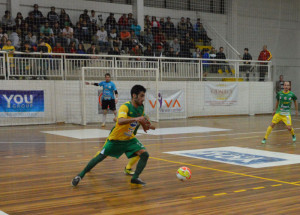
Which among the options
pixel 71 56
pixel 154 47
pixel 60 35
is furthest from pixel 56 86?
pixel 154 47

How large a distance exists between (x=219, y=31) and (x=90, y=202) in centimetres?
2574

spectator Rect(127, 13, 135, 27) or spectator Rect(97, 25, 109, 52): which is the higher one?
spectator Rect(127, 13, 135, 27)

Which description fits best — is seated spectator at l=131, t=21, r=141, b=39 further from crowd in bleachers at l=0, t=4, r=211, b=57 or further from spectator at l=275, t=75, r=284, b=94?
spectator at l=275, t=75, r=284, b=94

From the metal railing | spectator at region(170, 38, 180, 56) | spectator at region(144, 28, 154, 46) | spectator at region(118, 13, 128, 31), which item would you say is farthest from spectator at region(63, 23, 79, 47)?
spectator at region(170, 38, 180, 56)

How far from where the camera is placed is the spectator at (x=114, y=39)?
71.7 feet

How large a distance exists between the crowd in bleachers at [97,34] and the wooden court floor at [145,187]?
10133 millimetres

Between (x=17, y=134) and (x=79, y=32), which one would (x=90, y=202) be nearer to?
(x=17, y=134)

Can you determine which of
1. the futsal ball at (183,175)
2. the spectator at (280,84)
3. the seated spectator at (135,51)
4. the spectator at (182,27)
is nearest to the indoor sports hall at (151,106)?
the futsal ball at (183,175)

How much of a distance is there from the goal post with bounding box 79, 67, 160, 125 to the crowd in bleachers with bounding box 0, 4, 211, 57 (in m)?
1.56

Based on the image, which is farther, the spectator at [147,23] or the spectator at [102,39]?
the spectator at [147,23]

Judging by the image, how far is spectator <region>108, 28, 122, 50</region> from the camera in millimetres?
21842

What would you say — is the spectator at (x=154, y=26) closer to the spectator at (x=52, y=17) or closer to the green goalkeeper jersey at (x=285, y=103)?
the spectator at (x=52, y=17)

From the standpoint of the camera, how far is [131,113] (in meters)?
6.61

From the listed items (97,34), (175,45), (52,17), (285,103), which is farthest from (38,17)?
(285,103)
